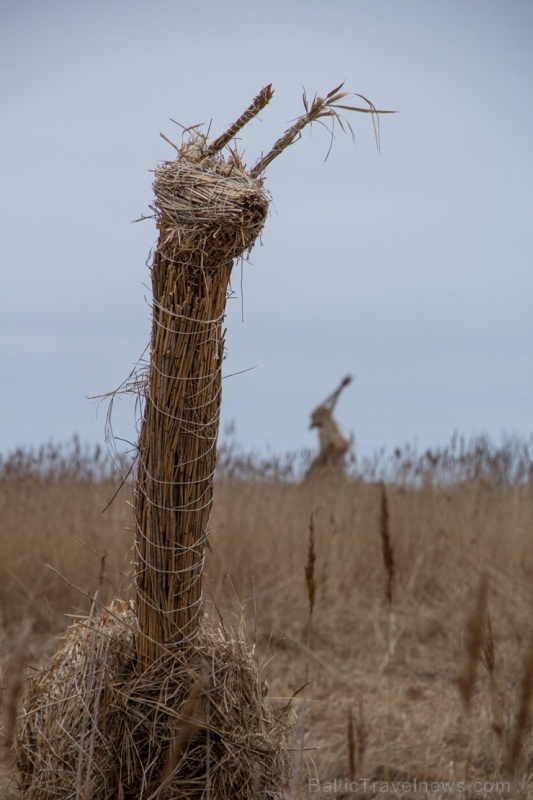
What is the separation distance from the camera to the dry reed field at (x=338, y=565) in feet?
14.5

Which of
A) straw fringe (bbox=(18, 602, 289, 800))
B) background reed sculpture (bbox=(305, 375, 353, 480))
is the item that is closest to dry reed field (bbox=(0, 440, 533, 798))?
straw fringe (bbox=(18, 602, 289, 800))

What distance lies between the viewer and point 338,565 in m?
6.03

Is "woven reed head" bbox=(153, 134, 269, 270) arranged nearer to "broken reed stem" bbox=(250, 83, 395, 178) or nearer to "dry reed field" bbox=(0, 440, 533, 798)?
"broken reed stem" bbox=(250, 83, 395, 178)

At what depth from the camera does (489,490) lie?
700 centimetres

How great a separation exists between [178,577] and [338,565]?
4.33 meters

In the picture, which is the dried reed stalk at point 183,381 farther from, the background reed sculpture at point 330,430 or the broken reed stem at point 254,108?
the background reed sculpture at point 330,430

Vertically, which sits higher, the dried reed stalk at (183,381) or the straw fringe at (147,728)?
the dried reed stalk at (183,381)

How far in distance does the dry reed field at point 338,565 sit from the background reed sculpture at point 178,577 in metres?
1.84

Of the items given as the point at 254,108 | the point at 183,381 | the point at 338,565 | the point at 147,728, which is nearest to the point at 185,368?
the point at 183,381

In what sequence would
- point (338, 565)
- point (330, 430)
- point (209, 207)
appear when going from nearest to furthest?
point (209, 207), point (338, 565), point (330, 430)

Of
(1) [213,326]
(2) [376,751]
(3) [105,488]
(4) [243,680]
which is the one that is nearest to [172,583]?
(4) [243,680]

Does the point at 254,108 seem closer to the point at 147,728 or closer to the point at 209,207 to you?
the point at 209,207

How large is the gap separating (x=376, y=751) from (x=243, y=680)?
158 cm

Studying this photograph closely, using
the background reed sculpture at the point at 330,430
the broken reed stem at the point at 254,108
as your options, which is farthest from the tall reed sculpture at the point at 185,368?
the background reed sculpture at the point at 330,430
